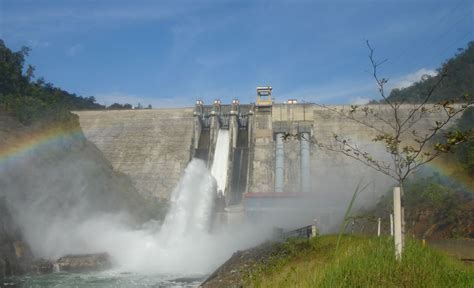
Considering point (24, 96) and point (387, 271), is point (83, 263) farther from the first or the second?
point (24, 96)

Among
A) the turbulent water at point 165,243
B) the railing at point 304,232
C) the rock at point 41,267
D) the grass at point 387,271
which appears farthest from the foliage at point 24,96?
the grass at point 387,271

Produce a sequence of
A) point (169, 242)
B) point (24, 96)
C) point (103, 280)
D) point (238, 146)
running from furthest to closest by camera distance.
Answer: point (24, 96) → point (238, 146) → point (169, 242) → point (103, 280)

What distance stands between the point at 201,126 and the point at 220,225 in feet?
36.9

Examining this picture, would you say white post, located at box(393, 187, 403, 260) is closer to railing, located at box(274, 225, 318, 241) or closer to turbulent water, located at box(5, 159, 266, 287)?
railing, located at box(274, 225, 318, 241)

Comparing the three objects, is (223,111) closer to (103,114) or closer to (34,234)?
(103,114)

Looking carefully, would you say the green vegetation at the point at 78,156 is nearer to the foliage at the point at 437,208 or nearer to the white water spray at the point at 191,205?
the white water spray at the point at 191,205

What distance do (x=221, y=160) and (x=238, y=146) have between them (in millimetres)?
2549

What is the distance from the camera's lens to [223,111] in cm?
4147

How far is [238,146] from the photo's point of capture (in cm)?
3991

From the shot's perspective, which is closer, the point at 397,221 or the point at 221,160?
the point at 397,221

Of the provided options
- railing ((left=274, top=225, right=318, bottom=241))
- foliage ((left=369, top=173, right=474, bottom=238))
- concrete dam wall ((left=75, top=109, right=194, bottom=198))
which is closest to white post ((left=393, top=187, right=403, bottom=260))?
railing ((left=274, top=225, right=318, bottom=241))

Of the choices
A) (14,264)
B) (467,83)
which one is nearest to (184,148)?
(14,264)

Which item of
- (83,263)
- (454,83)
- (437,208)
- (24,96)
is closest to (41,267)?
(83,263)

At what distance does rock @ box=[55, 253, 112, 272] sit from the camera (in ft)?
75.5
